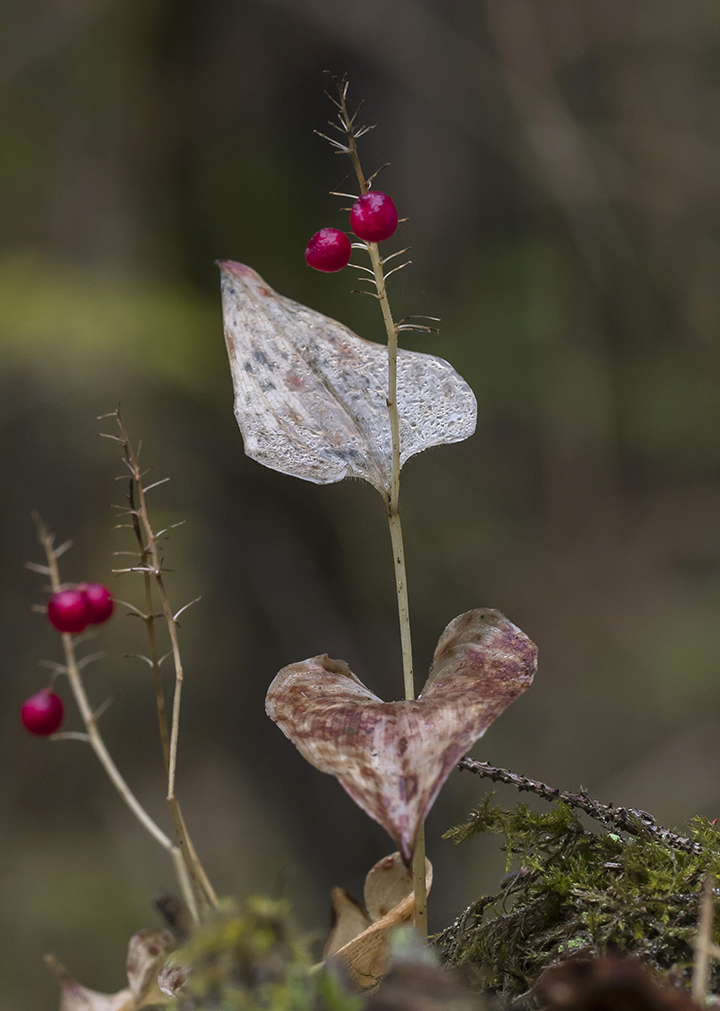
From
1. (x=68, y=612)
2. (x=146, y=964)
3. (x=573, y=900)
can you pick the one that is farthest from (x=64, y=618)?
(x=573, y=900)

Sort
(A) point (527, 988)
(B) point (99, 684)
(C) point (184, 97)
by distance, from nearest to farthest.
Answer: (A) point (527, 988) < (B) point (99, 684) < (C) point (184, 97)

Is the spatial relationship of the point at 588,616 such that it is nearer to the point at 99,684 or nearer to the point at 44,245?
the point at 99,684

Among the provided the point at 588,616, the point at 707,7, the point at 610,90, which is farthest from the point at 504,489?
the point at 707,7

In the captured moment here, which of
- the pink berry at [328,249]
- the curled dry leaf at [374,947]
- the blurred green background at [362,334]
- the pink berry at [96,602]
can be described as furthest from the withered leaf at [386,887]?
the blurred green background at [362,334]

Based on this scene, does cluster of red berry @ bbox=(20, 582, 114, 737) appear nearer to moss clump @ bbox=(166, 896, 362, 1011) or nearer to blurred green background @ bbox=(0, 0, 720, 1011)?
moss clump @ bbox=(166, 896, 362, 1011)

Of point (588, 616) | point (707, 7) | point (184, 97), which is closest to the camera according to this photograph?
point (184, 97)

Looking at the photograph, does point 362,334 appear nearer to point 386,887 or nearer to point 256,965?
point 386,887

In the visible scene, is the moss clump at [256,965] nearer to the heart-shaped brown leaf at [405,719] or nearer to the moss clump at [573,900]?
the heart-shaped brown leaf at [405,719]

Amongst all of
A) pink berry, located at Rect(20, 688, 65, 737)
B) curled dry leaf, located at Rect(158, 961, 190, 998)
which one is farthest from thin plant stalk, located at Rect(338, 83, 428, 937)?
pink berry, located at Rect(20, 688, 65, 737)
